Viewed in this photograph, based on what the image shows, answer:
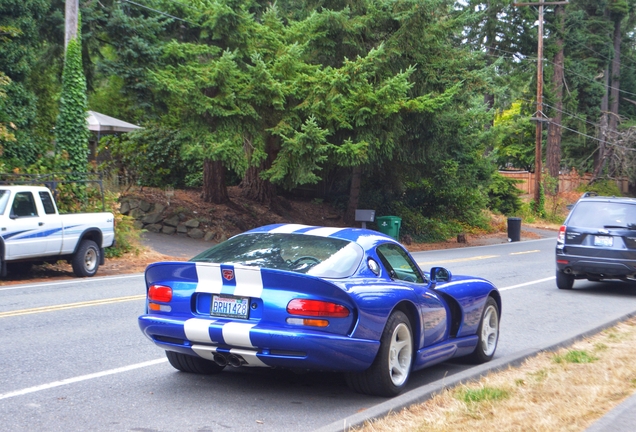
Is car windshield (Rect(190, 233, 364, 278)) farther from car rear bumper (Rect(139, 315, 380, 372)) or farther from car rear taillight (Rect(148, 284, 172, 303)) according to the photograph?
car rear bumper (Rect(139, 315, 380, 372))

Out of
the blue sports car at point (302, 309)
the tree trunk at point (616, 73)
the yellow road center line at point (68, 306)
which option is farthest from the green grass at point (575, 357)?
the tree trunk at point (616, 73)

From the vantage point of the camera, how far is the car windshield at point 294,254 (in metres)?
6.29

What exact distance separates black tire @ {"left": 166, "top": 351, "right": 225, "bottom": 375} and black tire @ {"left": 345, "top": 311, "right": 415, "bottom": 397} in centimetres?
143

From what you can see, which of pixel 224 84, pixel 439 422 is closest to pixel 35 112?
pixel 224 84

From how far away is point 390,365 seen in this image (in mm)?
6363

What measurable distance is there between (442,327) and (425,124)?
20.7 m

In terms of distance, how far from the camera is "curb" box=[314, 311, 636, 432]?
17.4 feet

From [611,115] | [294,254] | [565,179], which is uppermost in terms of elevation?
[611,115]

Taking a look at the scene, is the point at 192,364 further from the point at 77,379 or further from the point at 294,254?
the point at 294,254

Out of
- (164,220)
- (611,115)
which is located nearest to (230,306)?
(164,220)

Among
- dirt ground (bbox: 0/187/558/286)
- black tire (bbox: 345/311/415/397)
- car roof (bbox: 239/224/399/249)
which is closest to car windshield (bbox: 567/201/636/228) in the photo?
car roof (bbox: 239/224/399/249)

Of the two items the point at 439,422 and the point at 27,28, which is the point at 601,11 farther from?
the point at 439,422

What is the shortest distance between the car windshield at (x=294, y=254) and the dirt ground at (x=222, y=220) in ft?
31.4

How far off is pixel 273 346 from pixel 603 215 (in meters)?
10.8
